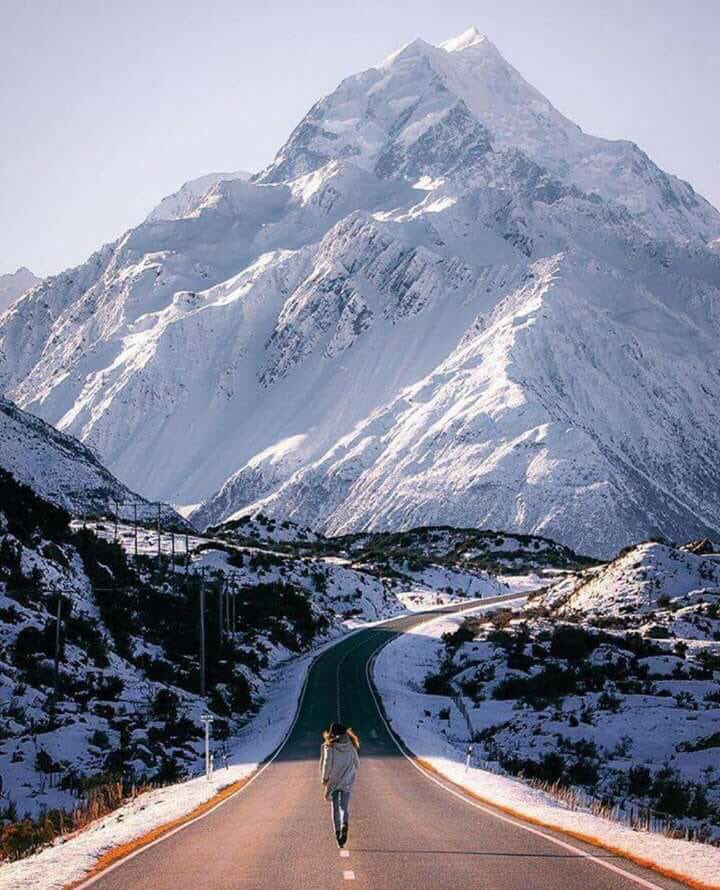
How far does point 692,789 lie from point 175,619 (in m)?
35.7

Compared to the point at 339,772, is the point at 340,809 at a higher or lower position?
lower

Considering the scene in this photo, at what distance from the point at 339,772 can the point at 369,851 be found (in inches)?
58.5

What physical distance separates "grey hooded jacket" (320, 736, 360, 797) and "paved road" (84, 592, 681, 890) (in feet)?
2.83

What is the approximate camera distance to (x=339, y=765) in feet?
62.8

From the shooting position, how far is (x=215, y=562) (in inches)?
3561

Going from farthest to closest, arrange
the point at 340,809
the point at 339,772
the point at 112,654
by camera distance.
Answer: the point at 112,654, the point at 339,772, the point at 340,809

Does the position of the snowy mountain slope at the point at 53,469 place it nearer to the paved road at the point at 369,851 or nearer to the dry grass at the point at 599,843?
the paved road at the point at 369,851

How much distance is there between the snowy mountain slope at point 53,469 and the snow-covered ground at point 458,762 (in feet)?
180

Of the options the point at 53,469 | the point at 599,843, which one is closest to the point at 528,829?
the point at 599,843

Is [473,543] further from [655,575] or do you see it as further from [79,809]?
[79,809]

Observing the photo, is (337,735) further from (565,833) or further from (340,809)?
(565,833)

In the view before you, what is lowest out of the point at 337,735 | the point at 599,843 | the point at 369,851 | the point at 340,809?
the point at 599,843

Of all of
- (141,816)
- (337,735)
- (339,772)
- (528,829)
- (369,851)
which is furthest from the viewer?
(141,816)

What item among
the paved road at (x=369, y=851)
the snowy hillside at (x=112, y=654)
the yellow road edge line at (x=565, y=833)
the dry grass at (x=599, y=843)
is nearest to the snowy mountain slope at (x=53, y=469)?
the snowy hillside at (x=112, y=654)
